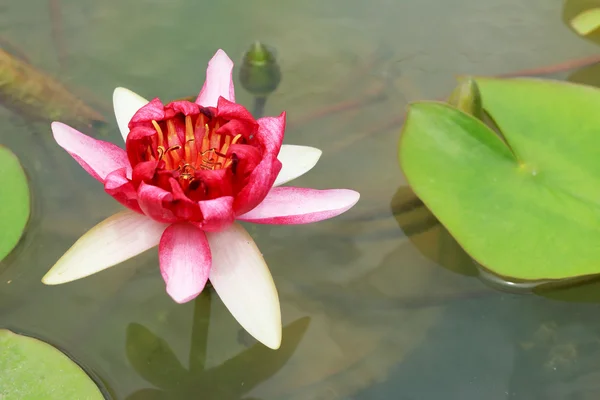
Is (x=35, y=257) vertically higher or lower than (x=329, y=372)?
higher

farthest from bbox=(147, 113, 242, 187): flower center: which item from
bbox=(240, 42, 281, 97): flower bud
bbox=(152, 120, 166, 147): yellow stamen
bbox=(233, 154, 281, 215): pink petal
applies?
bbox=(240, 42, 281, 97): flower bud

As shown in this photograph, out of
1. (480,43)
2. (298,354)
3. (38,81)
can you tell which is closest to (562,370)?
(298,354)

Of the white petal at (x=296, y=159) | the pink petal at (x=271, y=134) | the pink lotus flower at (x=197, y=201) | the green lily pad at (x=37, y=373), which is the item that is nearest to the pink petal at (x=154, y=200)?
the pink lotus flower at (x=197, y=201)

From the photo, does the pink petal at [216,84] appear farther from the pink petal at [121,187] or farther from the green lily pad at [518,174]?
the green lily pad at [518,174]

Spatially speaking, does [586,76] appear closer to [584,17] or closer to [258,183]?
[584,17]

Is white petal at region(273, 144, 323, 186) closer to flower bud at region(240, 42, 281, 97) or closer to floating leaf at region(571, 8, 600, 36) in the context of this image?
flower bud at region(240, 42, 281, 97)

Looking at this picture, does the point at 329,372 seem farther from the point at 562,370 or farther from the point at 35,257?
the point at 35,257

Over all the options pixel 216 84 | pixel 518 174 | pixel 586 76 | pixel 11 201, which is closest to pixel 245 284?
pixel 216 84
